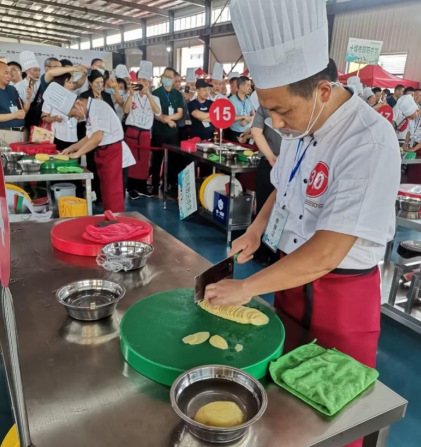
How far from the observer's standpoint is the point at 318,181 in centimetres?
109

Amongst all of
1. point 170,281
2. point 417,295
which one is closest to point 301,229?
point 170,281

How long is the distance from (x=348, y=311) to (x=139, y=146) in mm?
4723

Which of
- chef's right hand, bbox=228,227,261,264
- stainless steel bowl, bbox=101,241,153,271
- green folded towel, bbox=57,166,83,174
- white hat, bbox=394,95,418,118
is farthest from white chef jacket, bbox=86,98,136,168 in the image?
white hat, bbox=394,95,418,118

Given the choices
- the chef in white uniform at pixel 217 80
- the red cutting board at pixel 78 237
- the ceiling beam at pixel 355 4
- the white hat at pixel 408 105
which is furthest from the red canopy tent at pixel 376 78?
the red cutting board at pixel 78 237

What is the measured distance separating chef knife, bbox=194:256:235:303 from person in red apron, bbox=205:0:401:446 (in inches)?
1.9

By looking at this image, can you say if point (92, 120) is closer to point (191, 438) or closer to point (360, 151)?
point (360, 151)

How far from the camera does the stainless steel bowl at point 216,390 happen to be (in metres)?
0.75

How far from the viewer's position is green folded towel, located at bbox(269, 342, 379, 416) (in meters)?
0.79

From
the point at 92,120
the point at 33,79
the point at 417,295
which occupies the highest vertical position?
the point at 33,79

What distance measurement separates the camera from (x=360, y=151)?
3.18 feet

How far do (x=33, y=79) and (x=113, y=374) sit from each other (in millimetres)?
4871

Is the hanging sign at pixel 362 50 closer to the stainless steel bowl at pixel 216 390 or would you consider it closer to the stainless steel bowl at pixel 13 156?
the stainless steel bowl at pixel 13 156

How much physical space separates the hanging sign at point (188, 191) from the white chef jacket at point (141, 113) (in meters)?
1.59

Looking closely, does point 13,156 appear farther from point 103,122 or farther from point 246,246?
point 246,246
